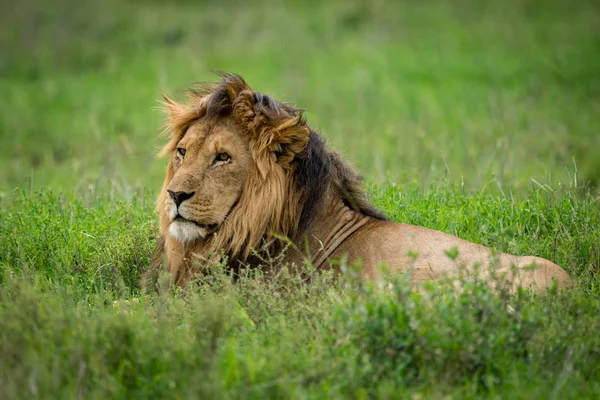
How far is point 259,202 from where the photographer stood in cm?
477

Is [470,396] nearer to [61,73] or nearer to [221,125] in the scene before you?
[221,125]

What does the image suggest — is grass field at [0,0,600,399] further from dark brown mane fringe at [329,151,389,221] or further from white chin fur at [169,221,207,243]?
dark brown mane fringe at [329,151,389,221]

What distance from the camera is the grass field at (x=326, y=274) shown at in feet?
11.7

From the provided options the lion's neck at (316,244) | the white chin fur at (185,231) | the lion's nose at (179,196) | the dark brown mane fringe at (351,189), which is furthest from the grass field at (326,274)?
the dark brown mane fringe at (351,189)

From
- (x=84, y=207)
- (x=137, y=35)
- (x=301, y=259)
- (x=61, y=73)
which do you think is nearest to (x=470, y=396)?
(x=301, y=259)

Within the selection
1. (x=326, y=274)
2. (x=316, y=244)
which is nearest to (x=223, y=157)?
(x=316, y=244)

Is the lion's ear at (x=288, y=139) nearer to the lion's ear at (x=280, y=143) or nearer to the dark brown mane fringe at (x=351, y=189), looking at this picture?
the lion's ear at (x=280, y=143)

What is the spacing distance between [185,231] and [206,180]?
300 mm

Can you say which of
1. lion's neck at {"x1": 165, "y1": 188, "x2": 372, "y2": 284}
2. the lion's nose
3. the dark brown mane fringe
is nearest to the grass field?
lion's neck at {"x1": 165, "y1": 188, "x2": 372, "y2": 284}

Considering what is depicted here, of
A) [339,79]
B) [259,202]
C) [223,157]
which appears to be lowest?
[339,79]

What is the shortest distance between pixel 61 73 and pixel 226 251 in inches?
407

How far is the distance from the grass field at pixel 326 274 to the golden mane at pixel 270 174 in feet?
1.06

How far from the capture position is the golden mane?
4770 mm

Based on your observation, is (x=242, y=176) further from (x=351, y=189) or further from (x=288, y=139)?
(x=351, y=189)
